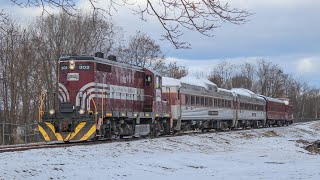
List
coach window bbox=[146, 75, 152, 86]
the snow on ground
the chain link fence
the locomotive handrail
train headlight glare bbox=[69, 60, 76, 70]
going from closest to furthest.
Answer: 1. the snow on ground
2. the locomotive handrail
3. train headlight glare bbox=[69, 60, 76, 70]
4. coach window bbox=[146, 75, 152, 86]
5. the chain link fence

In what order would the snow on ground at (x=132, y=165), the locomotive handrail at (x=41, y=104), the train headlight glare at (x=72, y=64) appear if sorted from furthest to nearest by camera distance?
the train headlight glare at (x=72, y=64), the locomotive handrail at (x=41, y=104), the snow on ground at (x=132, y=165)

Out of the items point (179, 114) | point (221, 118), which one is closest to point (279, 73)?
point (221, 118)

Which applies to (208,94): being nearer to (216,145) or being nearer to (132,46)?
(216,145)

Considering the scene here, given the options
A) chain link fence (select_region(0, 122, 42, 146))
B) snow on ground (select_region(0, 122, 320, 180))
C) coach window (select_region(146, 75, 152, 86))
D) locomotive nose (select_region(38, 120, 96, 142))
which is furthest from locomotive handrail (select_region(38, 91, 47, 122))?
chain link fence (select_region(0, 122, 42, 146))

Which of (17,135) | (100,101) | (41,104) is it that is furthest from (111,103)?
(17,135)

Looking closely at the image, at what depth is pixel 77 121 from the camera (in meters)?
19.1

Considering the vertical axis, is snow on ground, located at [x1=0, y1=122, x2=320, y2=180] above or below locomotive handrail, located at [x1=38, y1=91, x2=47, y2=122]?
below

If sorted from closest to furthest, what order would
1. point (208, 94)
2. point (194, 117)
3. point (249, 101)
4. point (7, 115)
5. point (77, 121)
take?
point (77, 121)
point (194, 117)
point (208, 94)
point (7, 115)
point (249, 101)

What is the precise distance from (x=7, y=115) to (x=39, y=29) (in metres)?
10.3

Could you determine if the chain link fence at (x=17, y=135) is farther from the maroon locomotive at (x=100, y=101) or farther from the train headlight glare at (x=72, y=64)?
the train headlight glare at (x=72, y=64)

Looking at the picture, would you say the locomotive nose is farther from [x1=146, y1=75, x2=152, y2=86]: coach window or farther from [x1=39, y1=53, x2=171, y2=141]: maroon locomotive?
[x1=146, y1=75, x2=152, y2=86]: coach window

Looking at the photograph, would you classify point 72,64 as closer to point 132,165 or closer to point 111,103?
point 111,103

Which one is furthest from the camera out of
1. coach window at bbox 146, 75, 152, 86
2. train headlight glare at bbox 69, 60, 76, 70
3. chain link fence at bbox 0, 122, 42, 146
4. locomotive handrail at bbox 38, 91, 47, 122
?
chain link fence at bbox 0, 122, 42, 146

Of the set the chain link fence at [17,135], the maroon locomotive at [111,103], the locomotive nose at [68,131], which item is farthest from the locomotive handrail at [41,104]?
the chain link fence at [17,135]
